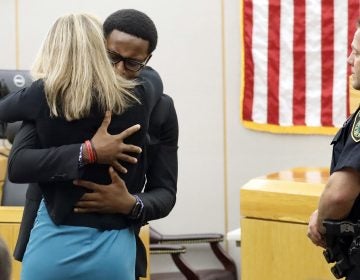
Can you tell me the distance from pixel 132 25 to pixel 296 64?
8.36 feet

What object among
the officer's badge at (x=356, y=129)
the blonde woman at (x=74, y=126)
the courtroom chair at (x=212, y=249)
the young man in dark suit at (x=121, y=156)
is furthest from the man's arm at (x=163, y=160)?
the courtroom chair at (x=212, y=249)

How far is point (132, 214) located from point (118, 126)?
0.23m

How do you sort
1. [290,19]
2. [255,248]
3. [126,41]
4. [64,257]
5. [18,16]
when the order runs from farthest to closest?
[18,16]
[290,19]
[255,248]
[126,41]
[64,257]

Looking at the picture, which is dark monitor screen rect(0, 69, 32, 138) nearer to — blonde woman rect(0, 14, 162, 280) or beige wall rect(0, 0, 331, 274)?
beige wall rect(0, 0, 331, 274)

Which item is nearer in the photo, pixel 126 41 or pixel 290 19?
pixel 126 41

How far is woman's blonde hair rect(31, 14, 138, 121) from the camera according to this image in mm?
1958

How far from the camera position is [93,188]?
6.58 feet

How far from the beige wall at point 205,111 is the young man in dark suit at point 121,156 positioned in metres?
2.46

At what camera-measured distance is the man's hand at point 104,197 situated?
6.56 ft

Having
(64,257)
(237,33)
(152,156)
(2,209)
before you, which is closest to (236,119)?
(237,33)

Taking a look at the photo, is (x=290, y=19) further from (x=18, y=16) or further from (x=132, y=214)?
(x=132, y=214)

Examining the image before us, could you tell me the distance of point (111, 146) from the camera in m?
1.99

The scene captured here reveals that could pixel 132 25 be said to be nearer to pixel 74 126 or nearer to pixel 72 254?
pixel 74 126

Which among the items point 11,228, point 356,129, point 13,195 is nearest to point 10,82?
point 13,195
